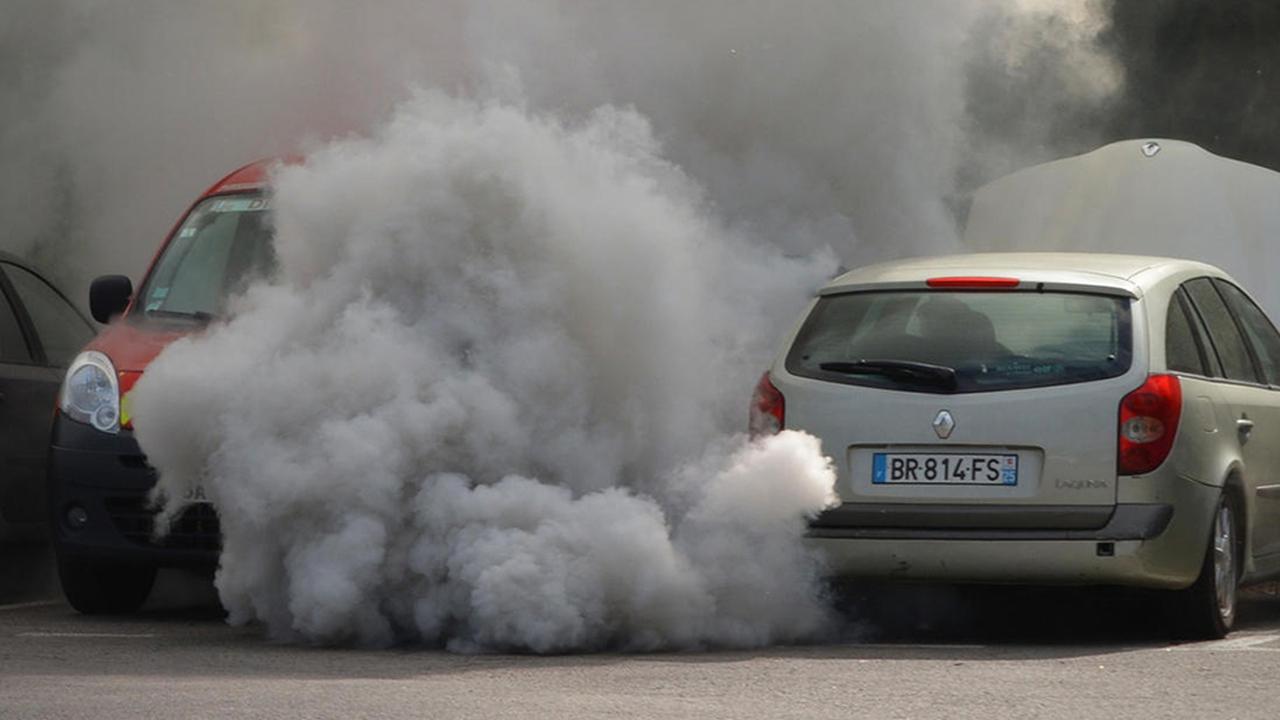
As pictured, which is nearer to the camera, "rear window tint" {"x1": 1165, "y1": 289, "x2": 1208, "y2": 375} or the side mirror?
"rear window tint" {"x1": 1165, "y1": 289, "x2": 1208, "y2": 375}

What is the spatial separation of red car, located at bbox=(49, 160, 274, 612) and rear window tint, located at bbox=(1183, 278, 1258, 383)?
12.7 ft

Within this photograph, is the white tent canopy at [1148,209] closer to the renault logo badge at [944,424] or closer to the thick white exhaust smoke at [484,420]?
the thick white exhaust smoke at [484,420]

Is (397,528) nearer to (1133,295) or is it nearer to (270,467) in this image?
(270,467)

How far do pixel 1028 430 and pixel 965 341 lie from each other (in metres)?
0.50

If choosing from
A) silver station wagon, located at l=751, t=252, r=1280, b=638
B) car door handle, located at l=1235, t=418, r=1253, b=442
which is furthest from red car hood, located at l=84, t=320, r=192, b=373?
car door handle, located at l=1235, t=418, r=1253, b=442

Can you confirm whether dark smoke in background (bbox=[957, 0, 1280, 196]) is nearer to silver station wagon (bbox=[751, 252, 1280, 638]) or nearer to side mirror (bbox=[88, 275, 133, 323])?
side mirror (bbox=[88, 275, 133, 323])

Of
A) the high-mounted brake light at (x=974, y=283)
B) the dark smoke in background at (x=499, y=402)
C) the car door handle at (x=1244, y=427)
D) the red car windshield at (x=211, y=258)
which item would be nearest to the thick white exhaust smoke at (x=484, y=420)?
the dark smoke in background at (x=499, y=402)

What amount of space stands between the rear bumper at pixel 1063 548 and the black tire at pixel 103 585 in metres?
3.10

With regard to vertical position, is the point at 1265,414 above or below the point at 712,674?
above

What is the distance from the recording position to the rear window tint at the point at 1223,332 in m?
9.84

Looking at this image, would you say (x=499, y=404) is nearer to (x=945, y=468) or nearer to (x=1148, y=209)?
(x=945, y=468)

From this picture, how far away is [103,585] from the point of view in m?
10.5

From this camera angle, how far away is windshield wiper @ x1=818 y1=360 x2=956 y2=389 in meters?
9.09

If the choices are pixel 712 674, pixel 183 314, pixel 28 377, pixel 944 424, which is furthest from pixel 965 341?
pixel 28 377
